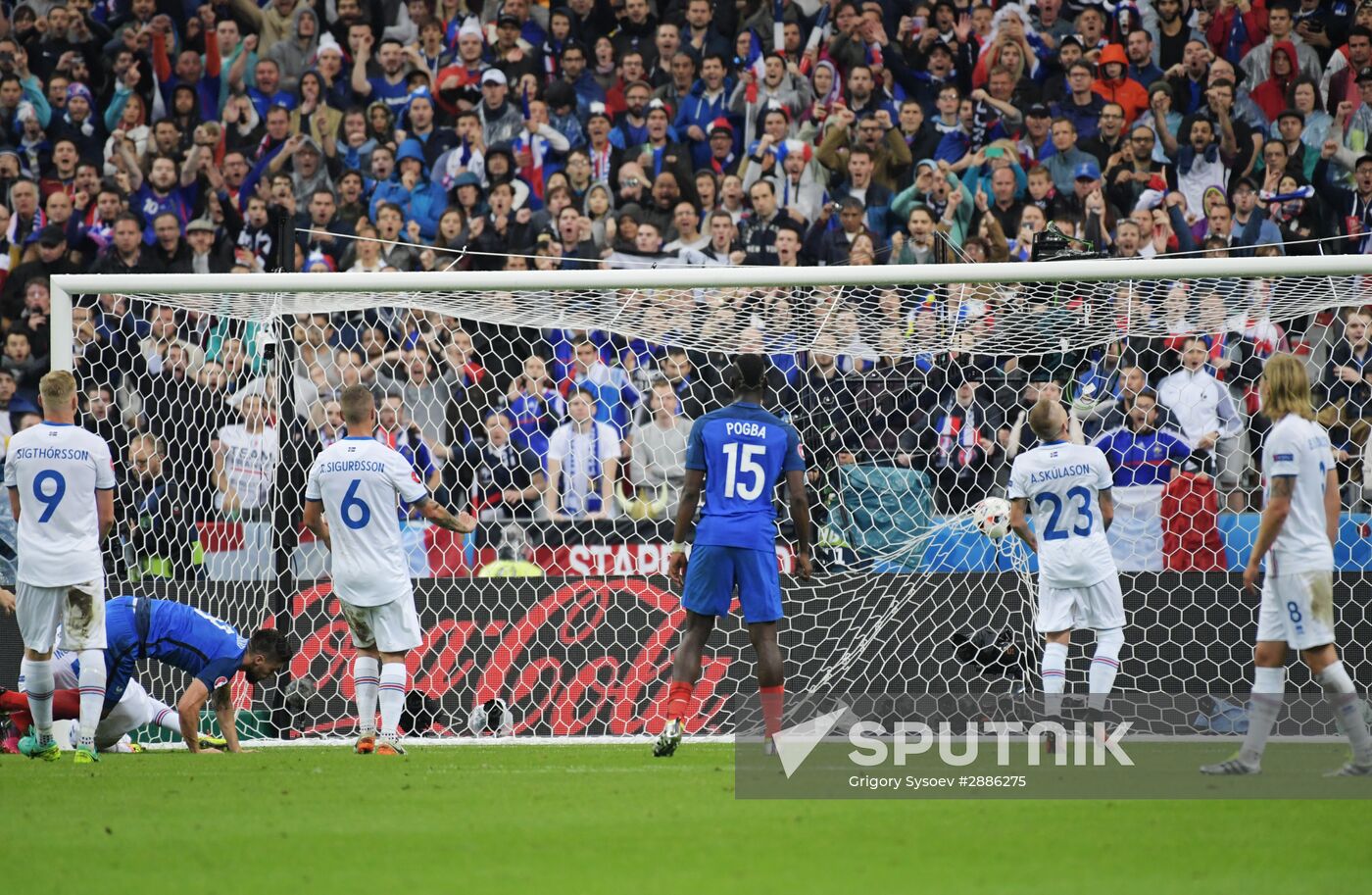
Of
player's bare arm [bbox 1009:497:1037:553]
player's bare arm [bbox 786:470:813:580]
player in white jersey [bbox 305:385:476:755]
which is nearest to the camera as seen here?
player's bare arm [bbox 786:470:813:580]

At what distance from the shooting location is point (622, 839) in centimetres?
572

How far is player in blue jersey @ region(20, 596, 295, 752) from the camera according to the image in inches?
377

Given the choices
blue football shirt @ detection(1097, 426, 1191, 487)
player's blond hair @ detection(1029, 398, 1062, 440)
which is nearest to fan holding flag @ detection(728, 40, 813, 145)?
blue football shirt @ detection(1097, 426, 1191, 487)

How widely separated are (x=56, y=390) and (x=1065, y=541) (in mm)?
5910

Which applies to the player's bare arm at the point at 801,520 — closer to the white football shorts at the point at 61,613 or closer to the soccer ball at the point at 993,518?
the soccer ball at the point at 993,518

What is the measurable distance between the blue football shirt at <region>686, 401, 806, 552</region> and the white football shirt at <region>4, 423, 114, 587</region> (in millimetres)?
3406

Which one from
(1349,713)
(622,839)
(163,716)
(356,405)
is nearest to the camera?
(622,839)

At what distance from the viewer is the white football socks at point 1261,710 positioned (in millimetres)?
7457

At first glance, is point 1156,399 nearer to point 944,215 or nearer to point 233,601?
point 944,215

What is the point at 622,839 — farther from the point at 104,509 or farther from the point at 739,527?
the point at 104,509

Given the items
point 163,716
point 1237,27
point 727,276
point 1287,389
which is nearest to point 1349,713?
point 1287,389

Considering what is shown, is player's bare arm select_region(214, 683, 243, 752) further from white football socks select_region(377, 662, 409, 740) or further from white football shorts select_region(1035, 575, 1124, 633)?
white football shorts select_region(1035, 575, 1124, 633)

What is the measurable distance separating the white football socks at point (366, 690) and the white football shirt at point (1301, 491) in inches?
202

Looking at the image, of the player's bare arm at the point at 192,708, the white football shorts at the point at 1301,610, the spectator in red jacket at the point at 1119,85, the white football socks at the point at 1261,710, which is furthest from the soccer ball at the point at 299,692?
the spectator in red jacket at the point at 1119,85
